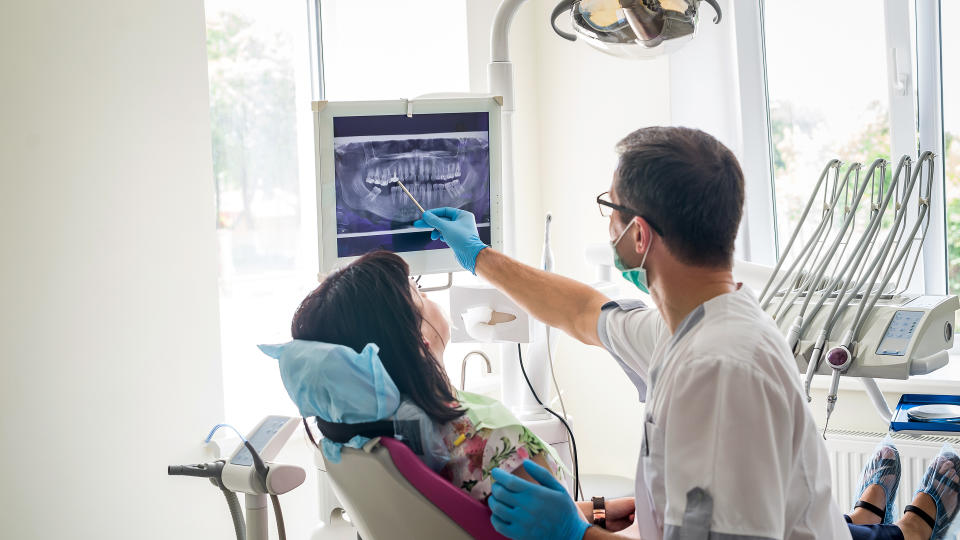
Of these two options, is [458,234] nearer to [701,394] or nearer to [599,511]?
[599,511]

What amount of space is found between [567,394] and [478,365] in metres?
0.38

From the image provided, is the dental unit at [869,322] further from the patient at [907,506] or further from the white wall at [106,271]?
the white wall at [106,271]

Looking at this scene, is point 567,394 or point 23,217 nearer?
point 23,217

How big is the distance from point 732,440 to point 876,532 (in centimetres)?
90

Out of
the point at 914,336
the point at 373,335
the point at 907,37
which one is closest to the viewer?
the point at 373,335

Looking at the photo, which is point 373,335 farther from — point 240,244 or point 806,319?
point 240,244

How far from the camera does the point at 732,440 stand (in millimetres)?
1177

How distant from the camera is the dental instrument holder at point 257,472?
5.21 feet

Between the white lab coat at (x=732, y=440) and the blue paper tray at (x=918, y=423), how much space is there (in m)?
0.79

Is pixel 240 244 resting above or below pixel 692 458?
above

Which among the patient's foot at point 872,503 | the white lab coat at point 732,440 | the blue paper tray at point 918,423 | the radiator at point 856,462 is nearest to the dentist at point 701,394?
the white lab coat at point 732,440

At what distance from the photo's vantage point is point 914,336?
74.1 inches

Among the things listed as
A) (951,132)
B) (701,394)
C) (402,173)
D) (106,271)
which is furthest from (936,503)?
(106,271)

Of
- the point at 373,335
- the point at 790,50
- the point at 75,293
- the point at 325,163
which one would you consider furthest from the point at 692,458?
the point at 790,50
